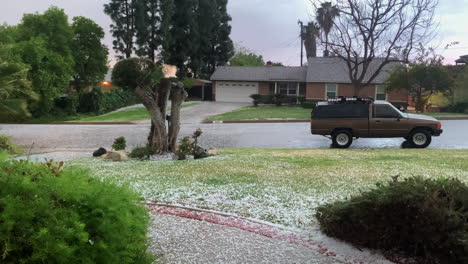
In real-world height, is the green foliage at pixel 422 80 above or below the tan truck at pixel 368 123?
above

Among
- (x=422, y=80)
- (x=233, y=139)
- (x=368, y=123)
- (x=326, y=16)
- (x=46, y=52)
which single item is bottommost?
(x=233, y=139)

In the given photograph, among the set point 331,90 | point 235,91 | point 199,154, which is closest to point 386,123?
point 199,154

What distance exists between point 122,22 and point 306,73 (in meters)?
20.9

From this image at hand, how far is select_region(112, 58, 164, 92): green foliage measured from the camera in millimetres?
11203

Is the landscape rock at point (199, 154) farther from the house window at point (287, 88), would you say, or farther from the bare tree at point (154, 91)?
the house window at point (287, 88)

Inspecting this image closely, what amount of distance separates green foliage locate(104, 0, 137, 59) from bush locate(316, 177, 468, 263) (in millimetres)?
43682

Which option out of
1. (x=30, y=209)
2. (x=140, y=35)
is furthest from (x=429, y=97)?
(x=30, y=209)

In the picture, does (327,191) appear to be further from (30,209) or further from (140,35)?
(140,35)

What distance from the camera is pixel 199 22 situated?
54.5 meters

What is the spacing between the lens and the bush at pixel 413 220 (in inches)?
160

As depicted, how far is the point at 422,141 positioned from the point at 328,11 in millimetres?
22560

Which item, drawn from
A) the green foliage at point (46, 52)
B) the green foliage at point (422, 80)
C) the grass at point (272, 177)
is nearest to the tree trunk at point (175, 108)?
the grass at point (272, 177)

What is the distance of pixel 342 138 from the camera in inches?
594

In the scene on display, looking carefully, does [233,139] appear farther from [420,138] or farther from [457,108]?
[457,108]
